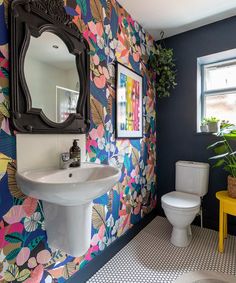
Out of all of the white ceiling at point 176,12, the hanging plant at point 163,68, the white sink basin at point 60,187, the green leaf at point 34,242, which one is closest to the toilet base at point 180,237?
the white sink basin at point 60,187

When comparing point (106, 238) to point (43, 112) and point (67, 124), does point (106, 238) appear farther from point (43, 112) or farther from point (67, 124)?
point (43, 112)

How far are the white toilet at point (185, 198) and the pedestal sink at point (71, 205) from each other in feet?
3.10

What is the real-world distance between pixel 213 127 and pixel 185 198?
0.84m

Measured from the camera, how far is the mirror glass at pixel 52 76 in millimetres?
1097

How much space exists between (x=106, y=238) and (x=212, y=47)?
89.9 inches

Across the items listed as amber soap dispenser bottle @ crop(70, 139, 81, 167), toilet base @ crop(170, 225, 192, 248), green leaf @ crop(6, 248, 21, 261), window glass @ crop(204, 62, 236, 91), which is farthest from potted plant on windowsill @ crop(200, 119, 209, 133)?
green leaf @ crop(6, 248, 21, 261)

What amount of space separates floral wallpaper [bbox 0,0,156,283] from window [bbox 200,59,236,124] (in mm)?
674

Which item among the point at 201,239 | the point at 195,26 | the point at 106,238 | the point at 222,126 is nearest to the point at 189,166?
the point at 222,126

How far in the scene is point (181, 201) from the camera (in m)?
1.86

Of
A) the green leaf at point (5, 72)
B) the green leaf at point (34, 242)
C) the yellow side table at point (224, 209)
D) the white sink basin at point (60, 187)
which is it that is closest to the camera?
the white sink basin at point (60, 187)

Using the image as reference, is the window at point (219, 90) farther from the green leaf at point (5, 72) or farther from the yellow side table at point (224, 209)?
the green leaf at point (5, 72)

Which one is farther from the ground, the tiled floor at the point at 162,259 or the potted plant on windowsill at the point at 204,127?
the potted plant on windowsill at the point at 204,127

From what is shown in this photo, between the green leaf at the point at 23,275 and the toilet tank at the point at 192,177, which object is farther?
the toilet tank at the point at 192,177

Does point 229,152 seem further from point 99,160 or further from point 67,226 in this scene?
point 67,226
